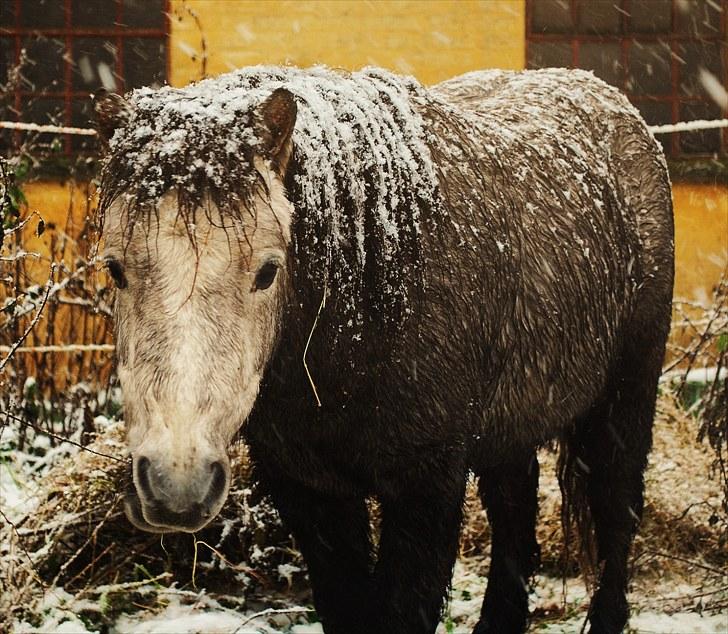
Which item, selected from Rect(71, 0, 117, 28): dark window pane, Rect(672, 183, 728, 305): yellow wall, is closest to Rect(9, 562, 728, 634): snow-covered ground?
Rect(672, 183, 728, 305): yellow wall

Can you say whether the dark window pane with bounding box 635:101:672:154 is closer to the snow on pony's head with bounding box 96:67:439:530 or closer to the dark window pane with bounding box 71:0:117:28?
the dark window pane with bounding box 71:0:117:28

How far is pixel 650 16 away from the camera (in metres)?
9.33

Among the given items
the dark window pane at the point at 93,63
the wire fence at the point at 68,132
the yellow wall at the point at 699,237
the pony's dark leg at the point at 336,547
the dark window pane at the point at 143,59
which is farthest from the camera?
the dark window pane at the point at 93,63

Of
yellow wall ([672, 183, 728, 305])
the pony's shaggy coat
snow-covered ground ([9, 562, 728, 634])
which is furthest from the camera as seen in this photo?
yellow wall ([672, 183, 728, 305])

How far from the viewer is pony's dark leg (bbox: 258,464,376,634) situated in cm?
359

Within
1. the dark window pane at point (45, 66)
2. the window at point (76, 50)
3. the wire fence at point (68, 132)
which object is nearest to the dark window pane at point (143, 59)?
the window at point (76, 50)

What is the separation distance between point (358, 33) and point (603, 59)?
2092 millimetres

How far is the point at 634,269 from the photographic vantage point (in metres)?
4.34

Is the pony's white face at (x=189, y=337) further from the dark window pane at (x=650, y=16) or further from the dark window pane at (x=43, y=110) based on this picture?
the dark window pane at (x=650, y=16)

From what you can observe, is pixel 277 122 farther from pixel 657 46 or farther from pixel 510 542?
pixel 657 46

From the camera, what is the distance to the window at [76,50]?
8906 mm

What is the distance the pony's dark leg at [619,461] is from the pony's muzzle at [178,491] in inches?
95.8

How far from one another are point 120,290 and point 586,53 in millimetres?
7370

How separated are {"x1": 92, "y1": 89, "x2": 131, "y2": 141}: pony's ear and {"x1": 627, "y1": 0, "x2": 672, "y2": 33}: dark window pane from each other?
735 centimetres
